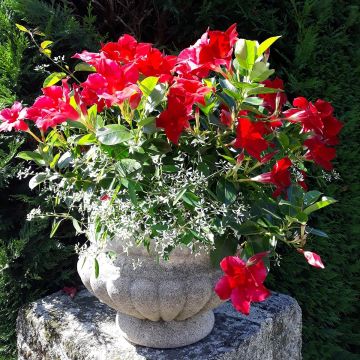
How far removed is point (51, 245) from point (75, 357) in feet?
1.66

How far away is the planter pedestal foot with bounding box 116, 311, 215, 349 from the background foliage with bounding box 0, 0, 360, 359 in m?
0.55

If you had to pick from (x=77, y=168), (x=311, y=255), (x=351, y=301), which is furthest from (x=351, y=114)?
(x=77, y=168)

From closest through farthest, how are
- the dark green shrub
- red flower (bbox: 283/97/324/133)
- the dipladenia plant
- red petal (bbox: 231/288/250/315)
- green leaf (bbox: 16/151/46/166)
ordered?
red petal (bbox: 231/288/250/315), the dipladenia plant, red flower (bbox: 283/97/324/133), green leaf (bbox: 16/151/46/166), the dark green shrub

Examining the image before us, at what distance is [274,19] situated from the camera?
2271 mm

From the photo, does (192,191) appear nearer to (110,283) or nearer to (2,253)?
(110,283)

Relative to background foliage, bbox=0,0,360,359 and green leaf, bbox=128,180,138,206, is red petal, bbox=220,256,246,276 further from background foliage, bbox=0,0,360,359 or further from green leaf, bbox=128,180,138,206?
background foliage, bbox=0,0,360,359

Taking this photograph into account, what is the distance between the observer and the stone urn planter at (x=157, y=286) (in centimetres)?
154

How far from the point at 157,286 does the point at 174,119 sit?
48cm

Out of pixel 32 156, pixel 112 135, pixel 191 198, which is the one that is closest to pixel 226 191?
pixel 191 198

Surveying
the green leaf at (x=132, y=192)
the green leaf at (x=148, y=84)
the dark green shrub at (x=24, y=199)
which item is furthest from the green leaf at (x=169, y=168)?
the dark green shrub at (x=24, y=199)

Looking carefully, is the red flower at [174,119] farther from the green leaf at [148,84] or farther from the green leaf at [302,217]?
the green leaf at [302,217]

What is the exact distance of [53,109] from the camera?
1.49 meters

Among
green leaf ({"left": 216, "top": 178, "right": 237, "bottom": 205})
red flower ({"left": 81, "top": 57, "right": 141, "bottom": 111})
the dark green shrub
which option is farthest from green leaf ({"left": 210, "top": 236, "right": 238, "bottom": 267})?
the dark green shrub

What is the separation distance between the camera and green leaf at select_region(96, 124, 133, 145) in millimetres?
1351
